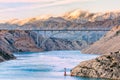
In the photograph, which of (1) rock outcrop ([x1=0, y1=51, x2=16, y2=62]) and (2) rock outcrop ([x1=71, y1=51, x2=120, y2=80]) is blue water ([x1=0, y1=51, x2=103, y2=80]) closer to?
(2) rock outcrop ([x1=71, y1=51, x2=120, y2=80])

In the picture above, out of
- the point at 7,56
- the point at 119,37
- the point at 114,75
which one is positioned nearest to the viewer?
the point at 114,75

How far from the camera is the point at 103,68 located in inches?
3095

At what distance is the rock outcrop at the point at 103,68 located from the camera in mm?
77700

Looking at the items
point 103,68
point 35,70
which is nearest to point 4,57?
point 35,70

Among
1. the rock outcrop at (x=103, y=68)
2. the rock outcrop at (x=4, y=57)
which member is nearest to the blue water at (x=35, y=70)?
the rock outcrop at (x=103, y=68)

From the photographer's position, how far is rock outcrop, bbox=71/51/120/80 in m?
77.7

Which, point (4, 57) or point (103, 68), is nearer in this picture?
point (103, 68)

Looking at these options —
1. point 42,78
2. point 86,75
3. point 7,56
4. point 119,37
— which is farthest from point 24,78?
point 119,37

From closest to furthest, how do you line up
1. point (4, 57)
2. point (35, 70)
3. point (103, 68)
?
point (103, 68), point (35, 70), point (4, 57)

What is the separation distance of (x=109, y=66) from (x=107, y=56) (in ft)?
9.87

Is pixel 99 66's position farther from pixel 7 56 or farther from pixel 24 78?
pixel 7 56

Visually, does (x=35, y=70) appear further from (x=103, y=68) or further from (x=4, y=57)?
(x=4, y=57)

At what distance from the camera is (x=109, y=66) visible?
78500 millimetres

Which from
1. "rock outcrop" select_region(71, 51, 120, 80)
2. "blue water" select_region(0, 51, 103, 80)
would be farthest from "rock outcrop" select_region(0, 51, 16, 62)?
"rock outcrop" select_region(71, 51, 120, 80)
